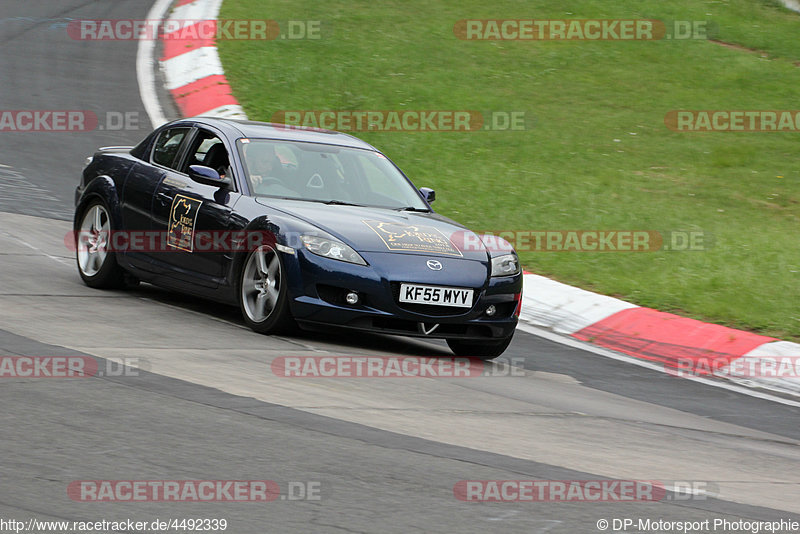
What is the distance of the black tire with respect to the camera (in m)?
9.27

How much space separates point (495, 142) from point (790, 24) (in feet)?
29.9

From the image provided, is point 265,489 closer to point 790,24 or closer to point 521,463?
point 521,463

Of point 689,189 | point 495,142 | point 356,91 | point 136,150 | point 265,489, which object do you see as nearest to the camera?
point 265,489

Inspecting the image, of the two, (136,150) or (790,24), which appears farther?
(790,24)

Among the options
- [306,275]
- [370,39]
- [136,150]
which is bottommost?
[306,275]

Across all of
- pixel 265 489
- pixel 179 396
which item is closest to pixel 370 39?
pixel 179 396

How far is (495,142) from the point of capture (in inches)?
646

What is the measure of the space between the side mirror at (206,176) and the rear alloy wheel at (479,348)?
1.99m

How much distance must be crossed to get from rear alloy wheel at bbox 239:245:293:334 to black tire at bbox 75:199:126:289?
165cm
